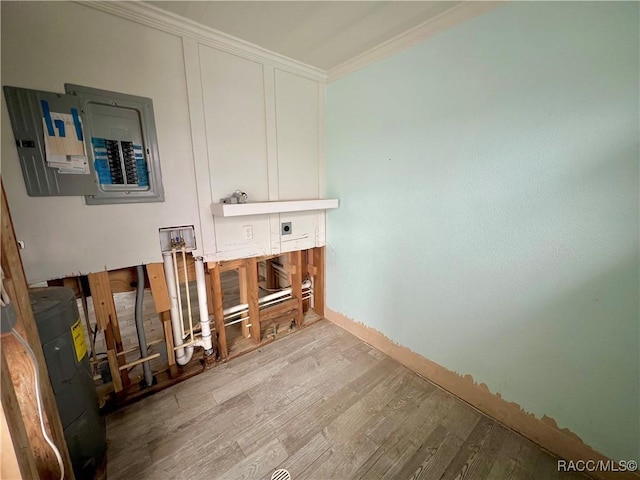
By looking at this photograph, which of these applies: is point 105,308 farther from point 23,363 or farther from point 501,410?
Answer: point 501,410

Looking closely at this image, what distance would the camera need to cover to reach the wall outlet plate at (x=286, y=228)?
7.15ft

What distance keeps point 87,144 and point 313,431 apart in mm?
2016

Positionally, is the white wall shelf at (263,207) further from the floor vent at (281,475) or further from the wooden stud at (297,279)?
the floor vent at (281,475)

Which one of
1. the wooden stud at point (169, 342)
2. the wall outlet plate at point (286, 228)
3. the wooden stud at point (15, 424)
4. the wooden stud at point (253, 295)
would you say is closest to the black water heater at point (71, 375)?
the wooden stud at point (15, 424)

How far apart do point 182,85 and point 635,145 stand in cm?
227

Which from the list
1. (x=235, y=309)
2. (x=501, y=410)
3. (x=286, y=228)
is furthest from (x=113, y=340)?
(x=501, y=410)

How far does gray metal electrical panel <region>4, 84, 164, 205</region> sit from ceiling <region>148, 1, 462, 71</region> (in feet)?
2.05

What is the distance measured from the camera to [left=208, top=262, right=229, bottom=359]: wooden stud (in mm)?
1910

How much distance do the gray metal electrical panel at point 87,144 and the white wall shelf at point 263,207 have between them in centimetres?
36

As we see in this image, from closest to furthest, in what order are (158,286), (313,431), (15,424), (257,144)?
1. (15,424)
2. (313,431)
3. (158,286)
4. (257,144)

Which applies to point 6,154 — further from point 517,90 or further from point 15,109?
point 517,90

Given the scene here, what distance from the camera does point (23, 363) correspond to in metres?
0.82

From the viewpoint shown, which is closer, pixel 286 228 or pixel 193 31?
pixel 193 31

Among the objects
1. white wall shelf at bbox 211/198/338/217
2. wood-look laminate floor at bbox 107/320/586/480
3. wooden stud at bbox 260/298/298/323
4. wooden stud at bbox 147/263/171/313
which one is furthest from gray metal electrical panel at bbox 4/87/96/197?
wooden stud at bbox 260/298/298/323
